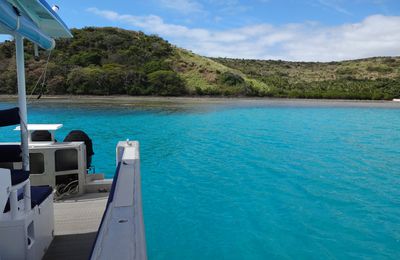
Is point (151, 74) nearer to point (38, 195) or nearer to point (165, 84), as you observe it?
point (165, 84)

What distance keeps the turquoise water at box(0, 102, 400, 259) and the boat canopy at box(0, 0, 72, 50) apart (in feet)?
10.6

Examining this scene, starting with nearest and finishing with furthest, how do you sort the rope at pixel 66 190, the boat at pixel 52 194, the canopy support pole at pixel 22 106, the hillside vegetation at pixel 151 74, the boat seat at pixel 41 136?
the boat at pixel 52 194 → the canopy support pole at pixel 22 106 → the rope at pixel 66 190 → the boat seat at pixel 41 136 → the hillside vegetation at pixel 151 74

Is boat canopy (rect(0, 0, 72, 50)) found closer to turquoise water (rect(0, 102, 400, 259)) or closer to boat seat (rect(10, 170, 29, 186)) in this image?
boat seat (rect(10, 170, 29, 186))

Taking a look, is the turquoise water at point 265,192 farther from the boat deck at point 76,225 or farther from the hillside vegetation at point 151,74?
the hillside vegetation at point 151,74

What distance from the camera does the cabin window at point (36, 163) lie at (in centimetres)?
433

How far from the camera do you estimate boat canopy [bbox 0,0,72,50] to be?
6.39 feet

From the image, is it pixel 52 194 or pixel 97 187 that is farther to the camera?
pixel 97 187

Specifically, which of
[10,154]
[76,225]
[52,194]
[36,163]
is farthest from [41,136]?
[10,154]

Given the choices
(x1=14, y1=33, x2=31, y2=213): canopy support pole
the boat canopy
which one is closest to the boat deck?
(x1=14, y1=33, x2=31, y2=213): canopy support pole

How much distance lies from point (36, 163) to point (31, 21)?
2.34 m

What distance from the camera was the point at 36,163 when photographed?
4363 millimetres

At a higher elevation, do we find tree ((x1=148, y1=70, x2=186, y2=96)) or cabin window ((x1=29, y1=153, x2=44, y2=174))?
tree ((x1=148, y1=70, x2=186, y2=96))

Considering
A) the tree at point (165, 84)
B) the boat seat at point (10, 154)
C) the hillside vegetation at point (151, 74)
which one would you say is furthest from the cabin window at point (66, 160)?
the tree at point (165, 84)

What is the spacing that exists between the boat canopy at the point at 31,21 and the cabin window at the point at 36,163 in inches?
67.1
